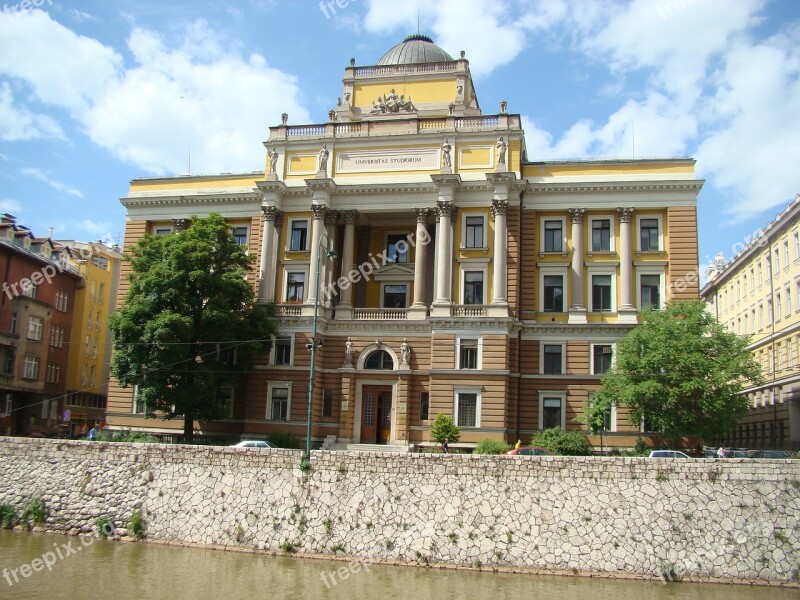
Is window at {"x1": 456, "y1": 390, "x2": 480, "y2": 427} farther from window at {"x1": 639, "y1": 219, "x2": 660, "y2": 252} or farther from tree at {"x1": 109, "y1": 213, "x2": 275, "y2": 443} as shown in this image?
window at {"x1": 639, "y1": 219, "x2": 660, "y2": 252}

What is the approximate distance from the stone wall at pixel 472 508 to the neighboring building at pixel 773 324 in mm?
26266

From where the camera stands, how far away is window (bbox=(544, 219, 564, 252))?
52.1m

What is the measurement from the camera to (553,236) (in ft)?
172

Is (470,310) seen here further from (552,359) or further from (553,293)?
(552,359)

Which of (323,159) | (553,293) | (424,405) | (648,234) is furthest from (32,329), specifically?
(648,234)

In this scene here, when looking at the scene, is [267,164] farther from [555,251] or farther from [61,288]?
[61,288]

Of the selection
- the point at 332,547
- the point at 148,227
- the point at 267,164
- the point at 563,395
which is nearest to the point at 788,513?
the point at 332,547

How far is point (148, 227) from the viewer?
187ft

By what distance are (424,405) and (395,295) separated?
28.8 feet

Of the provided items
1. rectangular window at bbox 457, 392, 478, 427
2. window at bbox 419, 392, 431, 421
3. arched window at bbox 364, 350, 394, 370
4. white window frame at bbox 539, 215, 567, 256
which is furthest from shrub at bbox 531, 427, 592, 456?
white window frame at bbox 539, 215, 567, 256

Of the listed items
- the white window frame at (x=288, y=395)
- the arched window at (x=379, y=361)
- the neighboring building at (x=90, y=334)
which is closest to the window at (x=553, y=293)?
the arched window at (x=379, y=361)

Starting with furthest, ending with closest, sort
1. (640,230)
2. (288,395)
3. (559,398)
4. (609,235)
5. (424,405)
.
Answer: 1. (609,235)
2. (640,230)
3. (288,395)
4. (424,405)
5. (559,398)

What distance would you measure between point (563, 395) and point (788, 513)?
21.5 metres

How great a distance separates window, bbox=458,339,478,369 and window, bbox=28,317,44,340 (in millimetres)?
38609
